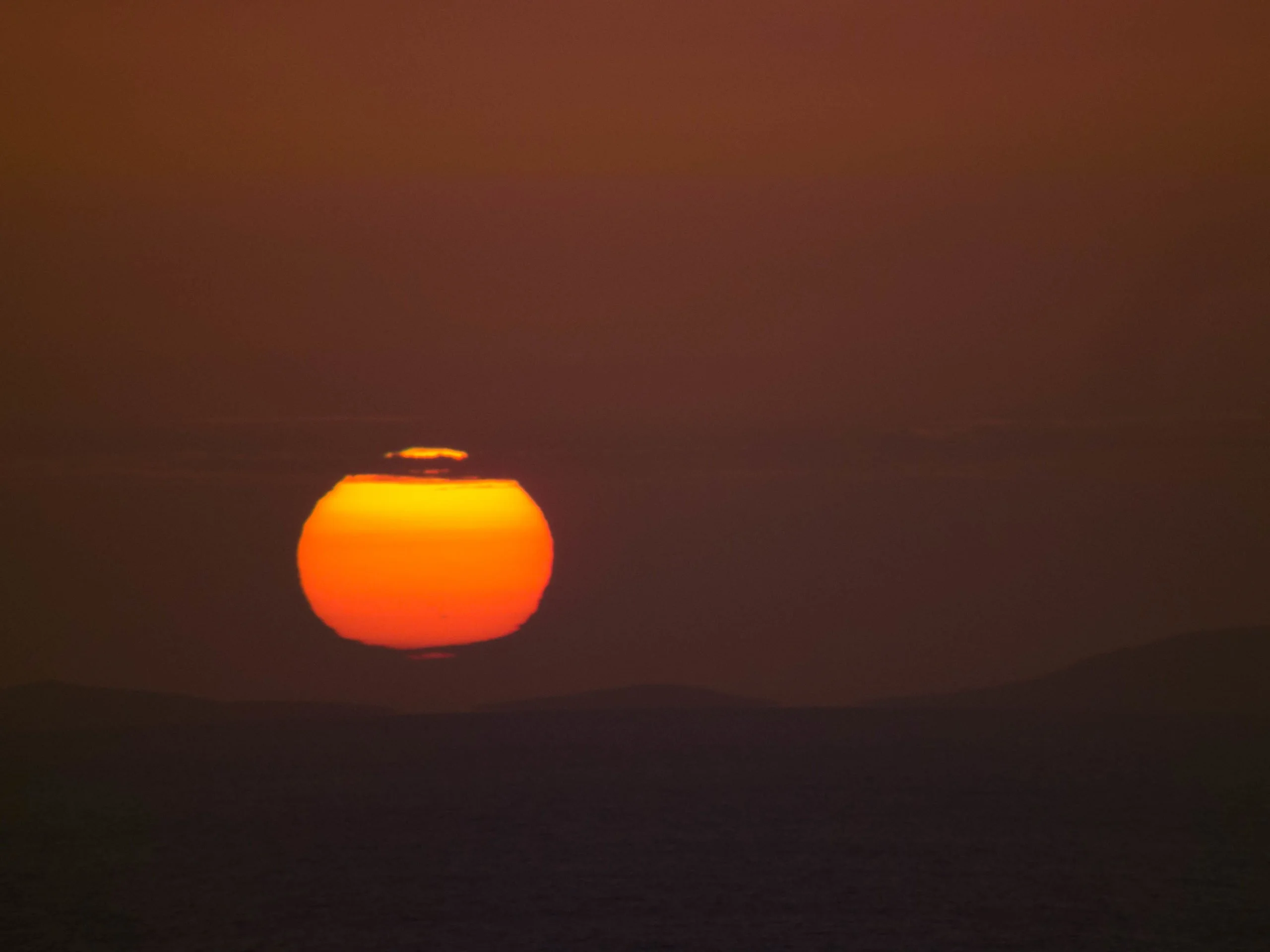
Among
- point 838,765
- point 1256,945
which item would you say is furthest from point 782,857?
point 838,765

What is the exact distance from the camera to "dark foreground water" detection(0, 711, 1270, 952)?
56.7 m

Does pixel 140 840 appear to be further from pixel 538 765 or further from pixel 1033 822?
pixel 1033 822

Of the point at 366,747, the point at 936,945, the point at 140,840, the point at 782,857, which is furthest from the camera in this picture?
the point at 366,747

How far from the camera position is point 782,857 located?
7500 centimetres

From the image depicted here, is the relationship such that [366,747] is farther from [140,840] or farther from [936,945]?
[936,945]

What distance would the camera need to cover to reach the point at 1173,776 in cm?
12081

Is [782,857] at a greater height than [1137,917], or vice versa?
[782,857]

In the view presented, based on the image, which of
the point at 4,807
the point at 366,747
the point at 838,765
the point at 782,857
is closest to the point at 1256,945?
the point at 782,857

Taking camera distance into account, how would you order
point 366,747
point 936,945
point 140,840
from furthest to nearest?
point 366,747, point 140,840, point 936,945

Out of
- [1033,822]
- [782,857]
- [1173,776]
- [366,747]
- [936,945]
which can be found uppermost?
[366,747]

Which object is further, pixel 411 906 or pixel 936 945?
pixel 411 906

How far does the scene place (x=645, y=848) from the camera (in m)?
78.5

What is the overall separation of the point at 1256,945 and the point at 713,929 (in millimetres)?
22402

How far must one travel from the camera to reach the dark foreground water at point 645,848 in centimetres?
5666
